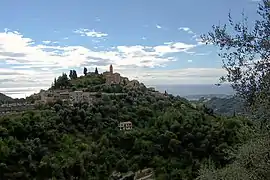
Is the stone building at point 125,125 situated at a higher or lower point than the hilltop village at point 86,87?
lower

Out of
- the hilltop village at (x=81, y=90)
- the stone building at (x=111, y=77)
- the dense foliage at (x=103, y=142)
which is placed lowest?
the dense foliage at (x=103, y=142)

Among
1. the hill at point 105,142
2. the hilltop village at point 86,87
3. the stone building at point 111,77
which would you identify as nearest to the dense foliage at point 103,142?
the hill at point 105,142

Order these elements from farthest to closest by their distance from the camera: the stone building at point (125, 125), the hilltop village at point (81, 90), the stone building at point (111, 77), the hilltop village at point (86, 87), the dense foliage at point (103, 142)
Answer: the stone building at point (111, 77) < the hilltop village at point (86, 87) < the hilltop village at point (81, 90) < the stone building at point (125, 125) < the dense foliage at point (103, 142)

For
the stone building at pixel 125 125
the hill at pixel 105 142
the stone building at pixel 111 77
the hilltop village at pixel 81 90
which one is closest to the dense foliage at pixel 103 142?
the hill at pixel 105 142

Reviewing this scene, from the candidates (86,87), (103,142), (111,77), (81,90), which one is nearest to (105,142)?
(103,142)

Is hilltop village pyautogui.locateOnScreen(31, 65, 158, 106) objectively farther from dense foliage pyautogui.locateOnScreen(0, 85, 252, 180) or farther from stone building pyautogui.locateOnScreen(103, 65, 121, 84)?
dense foliage pyautogui.locateOnScreen(0, 85, 252, 180)

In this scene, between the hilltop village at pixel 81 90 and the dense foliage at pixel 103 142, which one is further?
the hilltop village at pixel 81 90

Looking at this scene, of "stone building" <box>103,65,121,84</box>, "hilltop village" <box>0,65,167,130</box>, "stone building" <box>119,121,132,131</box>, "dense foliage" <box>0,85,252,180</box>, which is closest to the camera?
"dense foliage" <box>0,85,252,180</box>

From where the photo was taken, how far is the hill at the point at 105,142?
76.7 ft

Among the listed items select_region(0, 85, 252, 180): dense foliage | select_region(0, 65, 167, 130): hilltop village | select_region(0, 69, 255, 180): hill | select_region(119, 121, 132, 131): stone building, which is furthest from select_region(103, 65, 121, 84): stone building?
select_region(119, 121, 132, 131): stone building

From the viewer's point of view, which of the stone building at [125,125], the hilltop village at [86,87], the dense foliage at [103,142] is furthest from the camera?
the hilltop village at [86,87]

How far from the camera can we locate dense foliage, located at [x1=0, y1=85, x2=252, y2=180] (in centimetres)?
2336

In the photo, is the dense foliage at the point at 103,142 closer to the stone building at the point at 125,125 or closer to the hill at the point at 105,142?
the hill at the point at 105,142

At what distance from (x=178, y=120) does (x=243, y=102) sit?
85.6ft
